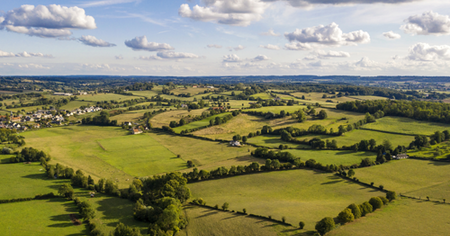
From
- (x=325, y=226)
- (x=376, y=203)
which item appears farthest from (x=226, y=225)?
(x=376, y=203)

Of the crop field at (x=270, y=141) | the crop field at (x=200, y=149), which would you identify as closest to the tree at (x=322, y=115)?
the crop field at (x=270, y=141)

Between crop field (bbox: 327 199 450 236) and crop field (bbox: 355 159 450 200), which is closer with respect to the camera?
crop field (bbox: 327 199 450 236)

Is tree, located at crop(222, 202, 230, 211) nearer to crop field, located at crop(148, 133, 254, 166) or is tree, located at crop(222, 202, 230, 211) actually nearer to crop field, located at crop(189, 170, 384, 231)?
crop field, located at crop(189, 170, 384, 231)

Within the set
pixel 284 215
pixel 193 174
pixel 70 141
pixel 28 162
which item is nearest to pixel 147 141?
pixel 70 141

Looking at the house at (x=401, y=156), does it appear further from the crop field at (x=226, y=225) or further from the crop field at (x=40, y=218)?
the crop field at (x=40, y=218)

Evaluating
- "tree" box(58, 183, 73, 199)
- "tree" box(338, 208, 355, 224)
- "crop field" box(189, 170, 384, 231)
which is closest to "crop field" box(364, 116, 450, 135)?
"crop field" box(189, 170, 384, 231)

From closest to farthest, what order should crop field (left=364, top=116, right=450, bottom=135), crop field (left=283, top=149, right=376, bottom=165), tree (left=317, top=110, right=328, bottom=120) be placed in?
crop field (left=283, top=149, right=376, bottom=165) < crop field (left=364, top=116, right=450, bottom=135) < tree (left=317, top=110, right=328, bottom=120)
